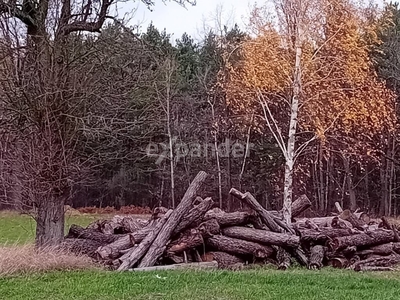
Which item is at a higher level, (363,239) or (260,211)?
(260,211)

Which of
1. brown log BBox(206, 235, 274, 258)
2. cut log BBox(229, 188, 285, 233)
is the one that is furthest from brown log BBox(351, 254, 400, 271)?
brown log BBox(206, 235, 274, 258)

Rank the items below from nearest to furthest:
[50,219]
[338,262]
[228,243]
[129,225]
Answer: [228,243] < [50,219] < [338,262] < [129,225]

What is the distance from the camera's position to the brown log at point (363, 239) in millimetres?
10422

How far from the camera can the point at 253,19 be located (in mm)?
17219

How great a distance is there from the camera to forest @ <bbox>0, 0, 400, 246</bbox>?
31.9ft

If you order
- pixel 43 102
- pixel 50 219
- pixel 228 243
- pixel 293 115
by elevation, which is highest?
pixel 293 115

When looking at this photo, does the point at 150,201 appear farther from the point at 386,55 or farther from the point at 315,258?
the point at 315,258

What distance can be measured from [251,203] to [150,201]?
24.7 m

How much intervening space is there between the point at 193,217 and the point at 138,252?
1.22 metres

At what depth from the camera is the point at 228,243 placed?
9.87m

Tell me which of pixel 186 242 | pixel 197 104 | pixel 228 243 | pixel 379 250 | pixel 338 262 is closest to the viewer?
pixel 186 242

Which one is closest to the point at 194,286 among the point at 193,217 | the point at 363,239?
the point at 193,217

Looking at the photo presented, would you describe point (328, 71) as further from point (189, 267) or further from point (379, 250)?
Result: point (189, 267)

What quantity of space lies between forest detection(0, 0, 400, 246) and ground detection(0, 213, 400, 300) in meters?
2.82
